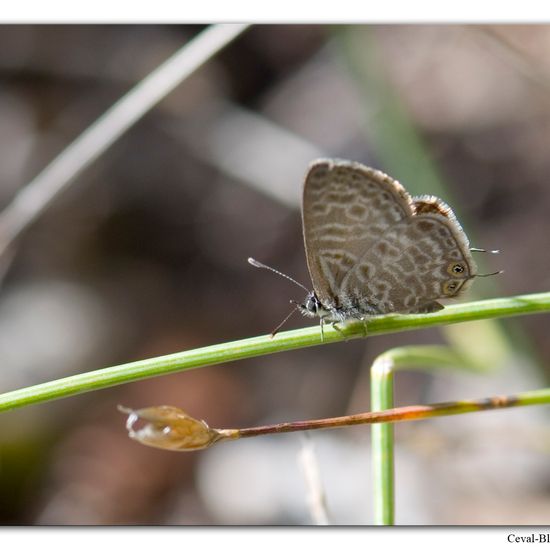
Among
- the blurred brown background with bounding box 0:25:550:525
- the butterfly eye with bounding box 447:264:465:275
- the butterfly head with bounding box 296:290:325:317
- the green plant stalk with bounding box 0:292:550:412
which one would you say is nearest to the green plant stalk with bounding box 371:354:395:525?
the green plant stalk with bounding box 0:292:550:412

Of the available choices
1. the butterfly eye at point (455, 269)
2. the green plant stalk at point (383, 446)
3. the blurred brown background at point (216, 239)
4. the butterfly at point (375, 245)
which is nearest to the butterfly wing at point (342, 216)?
the butterfly at point (375, 245)

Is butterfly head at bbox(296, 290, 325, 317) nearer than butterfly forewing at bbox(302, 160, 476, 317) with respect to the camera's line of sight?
No

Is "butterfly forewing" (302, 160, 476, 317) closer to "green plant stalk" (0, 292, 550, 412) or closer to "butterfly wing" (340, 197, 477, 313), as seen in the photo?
"butterfly wing" (340, 197, 477, 313)

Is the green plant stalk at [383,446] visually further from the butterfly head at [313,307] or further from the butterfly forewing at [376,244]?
the butterfly head at [313,307]

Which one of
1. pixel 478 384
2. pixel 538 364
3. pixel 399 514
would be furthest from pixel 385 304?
pixel 478 384

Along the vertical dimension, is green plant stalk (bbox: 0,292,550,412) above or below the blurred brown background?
below

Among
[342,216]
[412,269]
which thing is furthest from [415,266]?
[342,216]

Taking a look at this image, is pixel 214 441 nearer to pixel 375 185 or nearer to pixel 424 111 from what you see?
pixel 375 185
